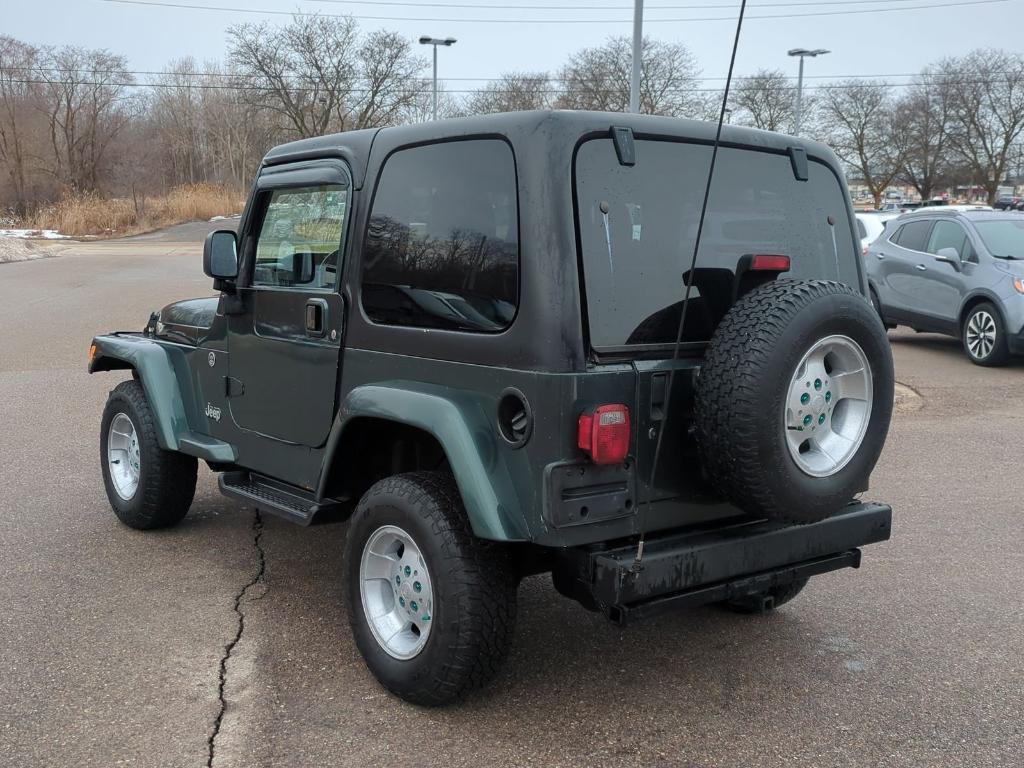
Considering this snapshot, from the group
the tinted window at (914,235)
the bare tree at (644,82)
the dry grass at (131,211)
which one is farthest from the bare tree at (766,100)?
the tinted window at (914,235)

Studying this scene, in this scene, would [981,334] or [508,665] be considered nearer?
[508,665]

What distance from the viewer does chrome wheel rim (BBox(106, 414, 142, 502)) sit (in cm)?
540

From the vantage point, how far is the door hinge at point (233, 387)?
4.57 meters

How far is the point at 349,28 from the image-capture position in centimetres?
4519

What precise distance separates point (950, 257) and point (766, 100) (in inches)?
1418

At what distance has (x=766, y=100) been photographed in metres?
45.2

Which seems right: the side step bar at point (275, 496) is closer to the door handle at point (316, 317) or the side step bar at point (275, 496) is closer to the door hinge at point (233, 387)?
the door hinge at point (233, 387)

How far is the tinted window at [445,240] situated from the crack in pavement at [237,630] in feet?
4.77

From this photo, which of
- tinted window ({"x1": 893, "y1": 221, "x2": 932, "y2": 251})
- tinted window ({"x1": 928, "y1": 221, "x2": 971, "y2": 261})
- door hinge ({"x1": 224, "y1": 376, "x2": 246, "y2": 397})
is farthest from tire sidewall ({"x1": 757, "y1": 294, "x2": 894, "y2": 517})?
tinted window ({"x1": 893, "y1": 221, "x2": 932, "y2": 251})

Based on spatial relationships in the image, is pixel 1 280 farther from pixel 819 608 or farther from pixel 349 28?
pixel 349 28

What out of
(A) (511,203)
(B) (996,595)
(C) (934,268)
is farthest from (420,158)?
(C) (934,268)

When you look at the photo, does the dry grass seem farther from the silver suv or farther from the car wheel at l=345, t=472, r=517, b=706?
the car wheel at l=345, t=472, r=517, b=706

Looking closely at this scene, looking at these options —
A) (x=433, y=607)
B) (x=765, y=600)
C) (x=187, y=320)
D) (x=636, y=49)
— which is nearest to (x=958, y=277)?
(x=765, y=600)

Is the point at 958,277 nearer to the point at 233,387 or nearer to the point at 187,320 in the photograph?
the point at 187,320
